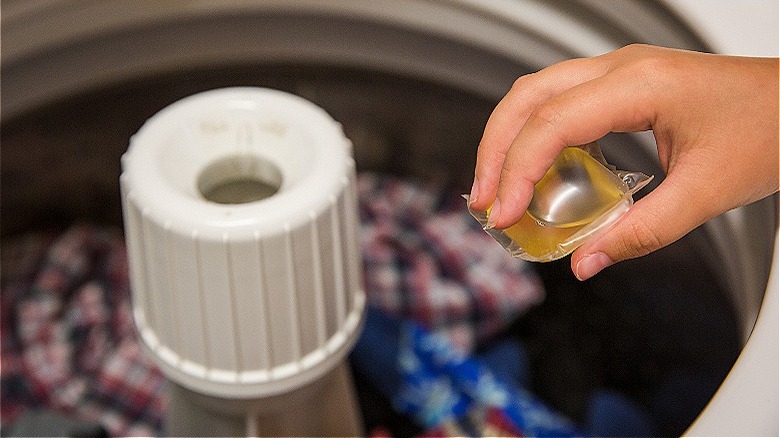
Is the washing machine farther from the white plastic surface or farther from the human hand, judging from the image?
the white plastic surface

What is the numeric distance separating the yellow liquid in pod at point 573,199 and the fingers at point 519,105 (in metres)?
0.02

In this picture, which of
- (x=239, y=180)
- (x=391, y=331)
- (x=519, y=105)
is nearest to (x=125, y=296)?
(x=391, y=331)

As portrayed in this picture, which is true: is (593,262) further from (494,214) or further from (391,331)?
(391,331)

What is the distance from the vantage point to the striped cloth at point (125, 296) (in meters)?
0.85

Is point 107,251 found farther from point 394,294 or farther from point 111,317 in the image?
point 394,294

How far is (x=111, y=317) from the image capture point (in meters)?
0.91

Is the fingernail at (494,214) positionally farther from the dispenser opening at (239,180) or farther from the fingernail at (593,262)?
the dispenser opening at (239,180)

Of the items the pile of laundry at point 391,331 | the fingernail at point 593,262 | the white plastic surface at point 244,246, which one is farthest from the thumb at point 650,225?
the pile of laundry at point 391,331

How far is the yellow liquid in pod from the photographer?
0.47m

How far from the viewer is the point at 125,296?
92 centimetres

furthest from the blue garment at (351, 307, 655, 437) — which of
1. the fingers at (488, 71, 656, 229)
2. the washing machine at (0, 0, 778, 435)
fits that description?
the fingers at (488, 71, 656, 229)

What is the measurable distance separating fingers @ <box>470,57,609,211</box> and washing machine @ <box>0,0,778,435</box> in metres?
0.10

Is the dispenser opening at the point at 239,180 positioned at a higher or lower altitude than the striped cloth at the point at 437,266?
higher

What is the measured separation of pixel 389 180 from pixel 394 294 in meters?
0.15
